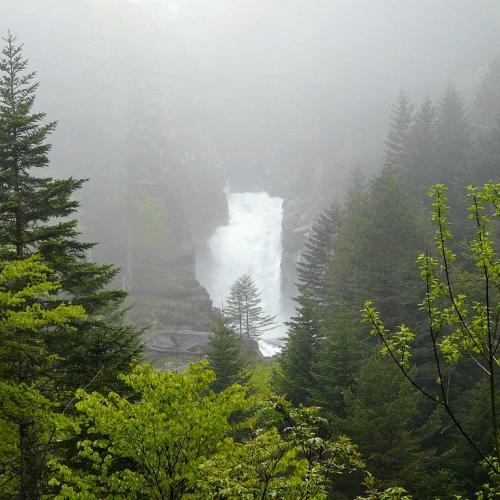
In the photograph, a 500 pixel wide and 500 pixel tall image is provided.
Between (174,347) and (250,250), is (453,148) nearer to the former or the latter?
(174,347)

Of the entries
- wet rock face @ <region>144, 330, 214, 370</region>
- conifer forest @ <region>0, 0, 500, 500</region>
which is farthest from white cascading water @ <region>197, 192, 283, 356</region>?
wet rock face @ <region>144, 330, 214, 370</region>

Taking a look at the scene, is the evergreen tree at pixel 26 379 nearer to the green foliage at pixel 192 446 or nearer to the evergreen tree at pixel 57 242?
the evergreen tree at pixel 57 242

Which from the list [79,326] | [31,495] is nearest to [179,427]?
[31,495]

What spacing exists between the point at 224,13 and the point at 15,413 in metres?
138

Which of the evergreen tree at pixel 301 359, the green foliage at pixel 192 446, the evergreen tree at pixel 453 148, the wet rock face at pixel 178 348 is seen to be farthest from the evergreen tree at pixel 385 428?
the evergreen tree at pixel 453 148

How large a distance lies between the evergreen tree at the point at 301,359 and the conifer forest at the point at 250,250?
0.13 m

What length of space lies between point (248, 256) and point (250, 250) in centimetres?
157

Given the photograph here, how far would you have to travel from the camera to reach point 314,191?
255 feet

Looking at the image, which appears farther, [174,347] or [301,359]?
[174,347]

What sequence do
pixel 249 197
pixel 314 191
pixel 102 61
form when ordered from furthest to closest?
pixel 249 197
pixel 102 61
pixel 314 191

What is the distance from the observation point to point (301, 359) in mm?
21141

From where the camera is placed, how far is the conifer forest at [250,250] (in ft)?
23.4

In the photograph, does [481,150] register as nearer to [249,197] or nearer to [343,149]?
[343,149]

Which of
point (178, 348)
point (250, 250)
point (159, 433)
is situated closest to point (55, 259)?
point (159, 433)
